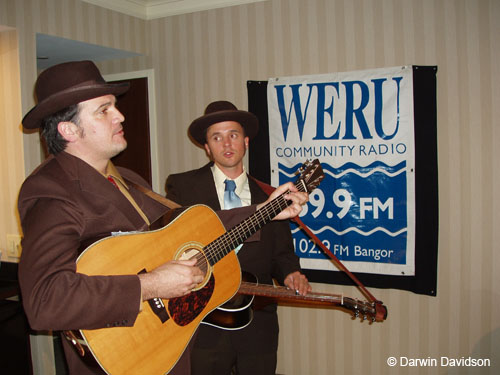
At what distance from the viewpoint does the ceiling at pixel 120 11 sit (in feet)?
10.3

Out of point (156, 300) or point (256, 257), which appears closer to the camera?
point (156, 300)

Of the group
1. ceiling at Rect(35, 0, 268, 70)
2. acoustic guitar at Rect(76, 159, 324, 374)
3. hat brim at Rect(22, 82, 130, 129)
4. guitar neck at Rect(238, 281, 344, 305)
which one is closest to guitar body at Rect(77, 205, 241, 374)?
acoustic guitar at Rect(76, 159, 324, 374)

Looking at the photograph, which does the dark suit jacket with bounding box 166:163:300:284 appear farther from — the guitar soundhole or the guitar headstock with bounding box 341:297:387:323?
the guitar soundhole

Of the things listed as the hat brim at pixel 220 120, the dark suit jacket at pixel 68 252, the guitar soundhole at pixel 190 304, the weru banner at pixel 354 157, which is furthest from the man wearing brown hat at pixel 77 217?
the weru banner at pixel 354 157

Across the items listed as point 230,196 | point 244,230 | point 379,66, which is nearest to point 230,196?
point 230,196

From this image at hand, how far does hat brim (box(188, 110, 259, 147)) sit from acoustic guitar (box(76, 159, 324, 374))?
0.62m

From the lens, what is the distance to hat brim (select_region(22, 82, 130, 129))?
54.0 inches

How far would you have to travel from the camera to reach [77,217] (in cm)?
129

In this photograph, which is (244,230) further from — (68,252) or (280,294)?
(68,252)

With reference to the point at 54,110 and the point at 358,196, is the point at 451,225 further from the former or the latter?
the point at 54,110

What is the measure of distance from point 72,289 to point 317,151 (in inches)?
86.0

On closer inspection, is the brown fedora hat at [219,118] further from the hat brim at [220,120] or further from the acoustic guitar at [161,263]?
the acoustic guitar at [161,263]

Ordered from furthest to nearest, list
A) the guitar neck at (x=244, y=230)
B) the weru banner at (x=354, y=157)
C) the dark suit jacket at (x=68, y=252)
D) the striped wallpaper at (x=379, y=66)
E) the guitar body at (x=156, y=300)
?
the weru banner at (x=354, y=157) < the striped wallpaper at (x=379, y=66) < the guitar neck at (x=244, y=230) < the guitar body at (x=156, y=300) < the dark suit jacket at (x=68, y=252)

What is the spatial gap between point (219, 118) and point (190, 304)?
1100 mm
